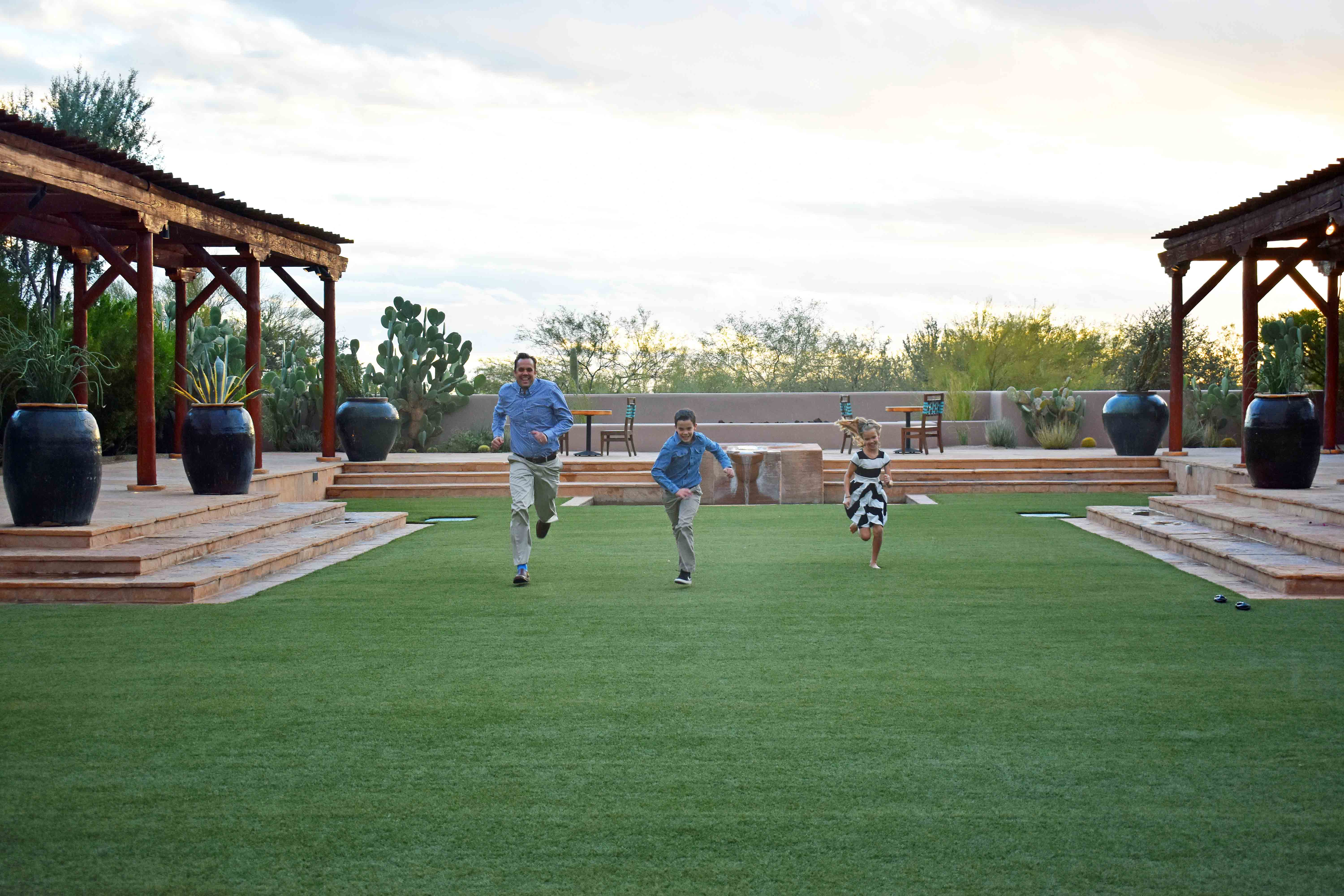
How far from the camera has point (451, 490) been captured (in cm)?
1593

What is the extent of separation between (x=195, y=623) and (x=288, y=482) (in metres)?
7.85

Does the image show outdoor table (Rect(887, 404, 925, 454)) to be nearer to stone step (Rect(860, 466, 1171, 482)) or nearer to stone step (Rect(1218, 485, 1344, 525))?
stone step (Rect(860, 466, 1171, 482))

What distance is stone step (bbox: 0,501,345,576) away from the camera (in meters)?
7.77

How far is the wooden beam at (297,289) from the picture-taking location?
16.2 m

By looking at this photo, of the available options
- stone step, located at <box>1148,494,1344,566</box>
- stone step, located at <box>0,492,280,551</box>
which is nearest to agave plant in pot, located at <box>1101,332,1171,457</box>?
stone step, located at <box>1148,494,1344,566</box>

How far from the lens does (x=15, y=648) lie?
19.9 ft

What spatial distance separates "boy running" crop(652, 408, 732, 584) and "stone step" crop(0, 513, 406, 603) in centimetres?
286

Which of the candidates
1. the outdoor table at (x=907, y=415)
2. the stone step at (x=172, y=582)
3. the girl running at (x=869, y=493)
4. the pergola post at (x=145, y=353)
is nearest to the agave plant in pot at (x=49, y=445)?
the stone step at (x=172, y=582)

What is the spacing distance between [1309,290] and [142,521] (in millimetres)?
14525

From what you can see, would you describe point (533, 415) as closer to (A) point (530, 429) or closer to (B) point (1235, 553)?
(A) point (530, 429)

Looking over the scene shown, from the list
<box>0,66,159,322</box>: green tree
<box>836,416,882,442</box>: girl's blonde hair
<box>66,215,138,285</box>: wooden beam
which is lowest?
<box>836,416,882,442</box>: girl's blonde hair

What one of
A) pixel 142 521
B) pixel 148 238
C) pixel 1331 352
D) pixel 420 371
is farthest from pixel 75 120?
pixel 1331 352

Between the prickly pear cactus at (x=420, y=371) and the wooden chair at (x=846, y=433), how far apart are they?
634 cm

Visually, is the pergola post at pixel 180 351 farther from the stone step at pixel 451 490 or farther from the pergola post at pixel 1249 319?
the pergola post at pixel 1249 319
